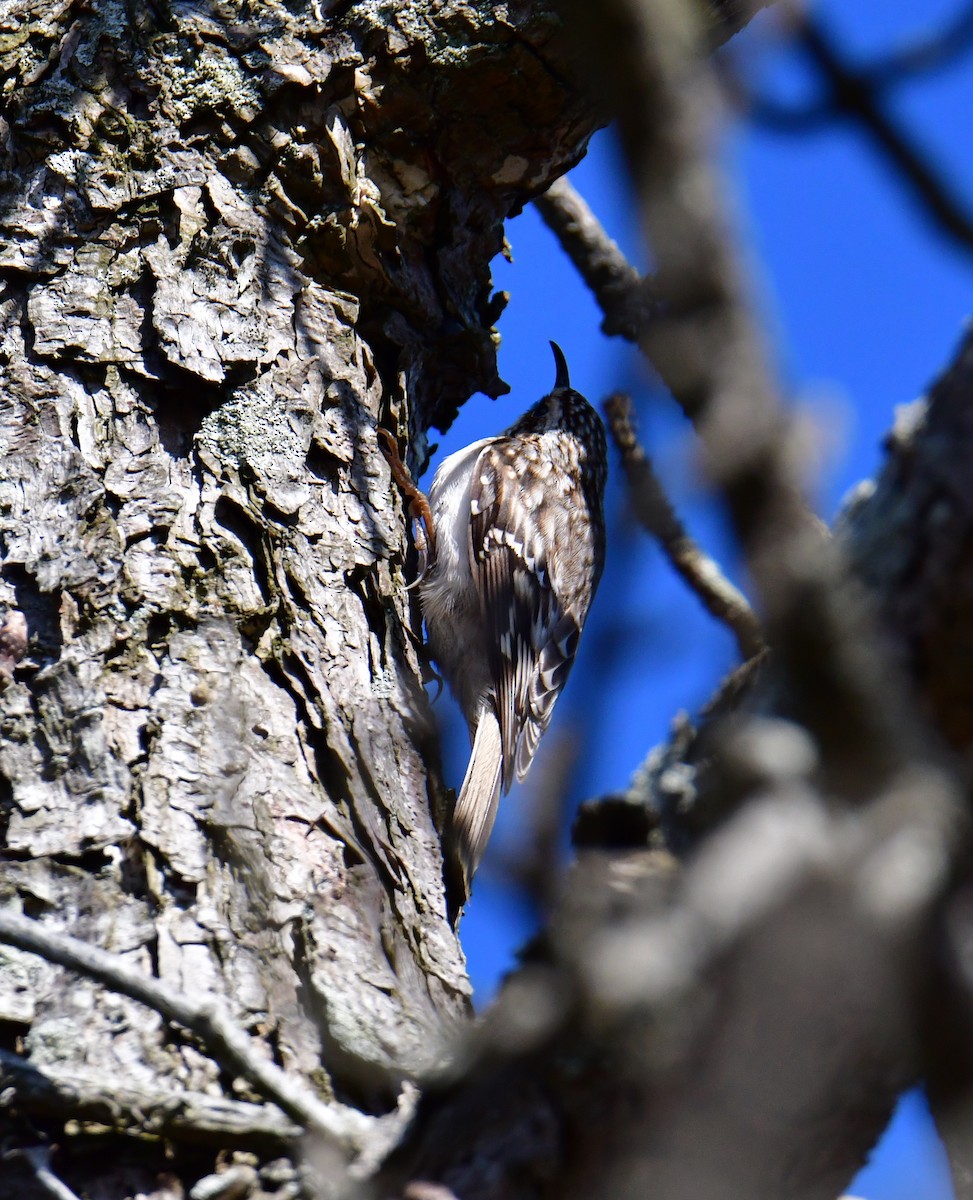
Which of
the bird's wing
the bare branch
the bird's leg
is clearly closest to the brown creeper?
the bird's wing

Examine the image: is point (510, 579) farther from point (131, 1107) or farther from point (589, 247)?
point (131, 1107)

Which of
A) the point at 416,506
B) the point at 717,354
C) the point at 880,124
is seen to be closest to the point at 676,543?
the point at 416,506

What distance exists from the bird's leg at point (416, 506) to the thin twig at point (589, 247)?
58cm

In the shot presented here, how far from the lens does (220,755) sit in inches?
67.0

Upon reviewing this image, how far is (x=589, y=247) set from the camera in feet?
10.1

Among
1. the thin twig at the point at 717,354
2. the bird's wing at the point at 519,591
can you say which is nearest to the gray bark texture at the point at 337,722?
the thin twig at the point at 717,354

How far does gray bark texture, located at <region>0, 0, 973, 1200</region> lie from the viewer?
32.1 inches

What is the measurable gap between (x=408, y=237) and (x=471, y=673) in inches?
52.7

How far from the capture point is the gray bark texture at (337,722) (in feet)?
2.68

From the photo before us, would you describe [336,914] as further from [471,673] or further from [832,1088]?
[471,673]

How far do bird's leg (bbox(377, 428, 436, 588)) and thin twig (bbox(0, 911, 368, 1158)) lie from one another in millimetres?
1363

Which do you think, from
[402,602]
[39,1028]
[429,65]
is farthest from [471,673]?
[39,1028]

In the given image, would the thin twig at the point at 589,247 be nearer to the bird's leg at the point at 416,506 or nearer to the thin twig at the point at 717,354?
the bird's leg at the point at 416,506

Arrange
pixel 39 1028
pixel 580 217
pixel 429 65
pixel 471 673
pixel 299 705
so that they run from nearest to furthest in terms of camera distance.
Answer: pixel 39 1028 < pixel 299 705 < pixel 429 65 < pixel 580 217 < pixel 471 673
